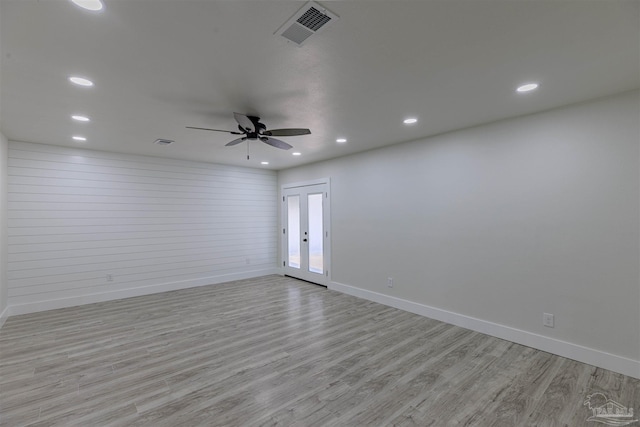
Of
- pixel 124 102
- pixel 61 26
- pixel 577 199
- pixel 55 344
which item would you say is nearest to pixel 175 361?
pixel 55 344

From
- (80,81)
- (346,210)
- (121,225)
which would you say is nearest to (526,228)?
(346,210)

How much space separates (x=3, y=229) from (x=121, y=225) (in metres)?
1.46

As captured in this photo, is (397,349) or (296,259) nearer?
(397,349)

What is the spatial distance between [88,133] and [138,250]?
2.32 metres

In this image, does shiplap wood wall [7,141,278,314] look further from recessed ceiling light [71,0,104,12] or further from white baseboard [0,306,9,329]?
recessed ceiling light [71,0,104,12]

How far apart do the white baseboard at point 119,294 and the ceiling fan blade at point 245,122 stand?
13.6 feet

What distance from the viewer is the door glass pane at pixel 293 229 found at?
6.73 m

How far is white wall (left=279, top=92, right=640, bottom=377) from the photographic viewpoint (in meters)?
2.73

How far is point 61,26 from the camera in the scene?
5.67 ft

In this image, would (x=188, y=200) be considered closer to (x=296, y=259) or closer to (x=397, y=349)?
(x=296, y=259)

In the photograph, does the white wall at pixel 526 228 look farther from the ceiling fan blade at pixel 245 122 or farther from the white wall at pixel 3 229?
the white wall at pixel 3 229

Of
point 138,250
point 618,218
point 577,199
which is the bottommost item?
point 138,250

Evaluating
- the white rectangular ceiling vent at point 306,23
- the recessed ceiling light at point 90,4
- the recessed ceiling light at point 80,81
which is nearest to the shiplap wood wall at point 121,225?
the recessed ceiling light at point 80,81

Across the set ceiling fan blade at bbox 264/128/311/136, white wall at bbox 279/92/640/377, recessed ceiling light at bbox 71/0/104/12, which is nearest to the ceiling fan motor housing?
ceiling fan blade at bbox 264/128/311/136
